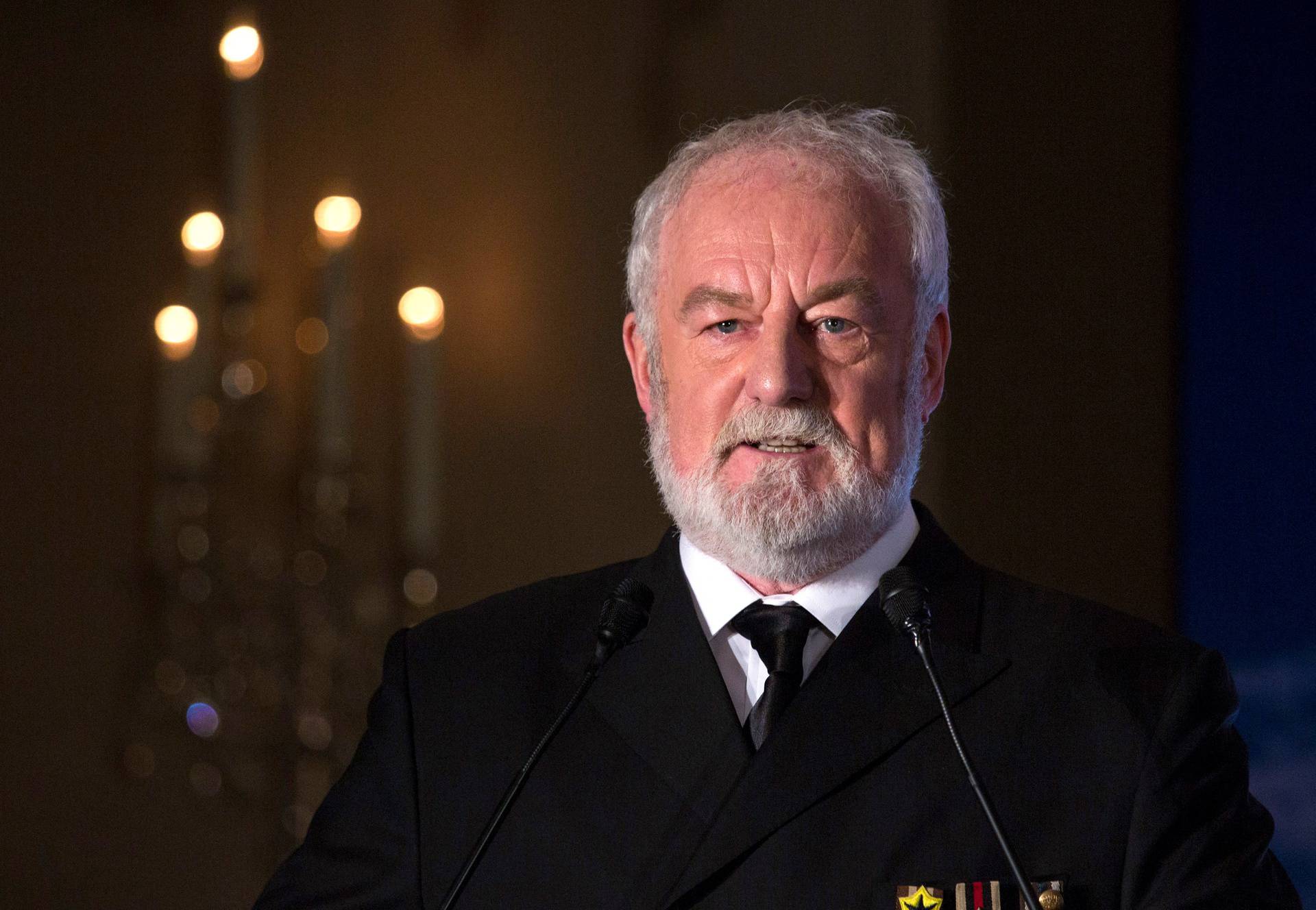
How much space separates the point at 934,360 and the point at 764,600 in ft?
1.37

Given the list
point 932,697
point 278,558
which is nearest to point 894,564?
point 932,697

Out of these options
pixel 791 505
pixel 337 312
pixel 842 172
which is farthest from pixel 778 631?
pixel 337 312

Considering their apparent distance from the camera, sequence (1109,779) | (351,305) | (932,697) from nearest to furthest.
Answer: (1109,779) → (932,697) → (351,305)

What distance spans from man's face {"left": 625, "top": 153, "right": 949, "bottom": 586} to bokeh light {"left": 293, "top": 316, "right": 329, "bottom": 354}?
5.10 ft

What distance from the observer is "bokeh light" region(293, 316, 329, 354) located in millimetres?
3350

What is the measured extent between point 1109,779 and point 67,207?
115 inches

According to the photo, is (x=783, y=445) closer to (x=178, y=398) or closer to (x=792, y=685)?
(x=792, y=685)

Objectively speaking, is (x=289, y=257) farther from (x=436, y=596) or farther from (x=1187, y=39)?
(x=1187, y=39)

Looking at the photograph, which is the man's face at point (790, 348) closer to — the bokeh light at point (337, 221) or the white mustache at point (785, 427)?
the white mustache at point (785, 427)

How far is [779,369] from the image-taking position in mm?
1776

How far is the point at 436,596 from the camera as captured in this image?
3885 mm

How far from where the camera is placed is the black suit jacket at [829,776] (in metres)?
1.56

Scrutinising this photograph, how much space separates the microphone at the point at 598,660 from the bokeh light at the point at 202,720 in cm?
197

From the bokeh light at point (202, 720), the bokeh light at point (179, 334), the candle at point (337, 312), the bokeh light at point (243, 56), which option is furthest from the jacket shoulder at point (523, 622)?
the bokeh light at point (202, 720)
